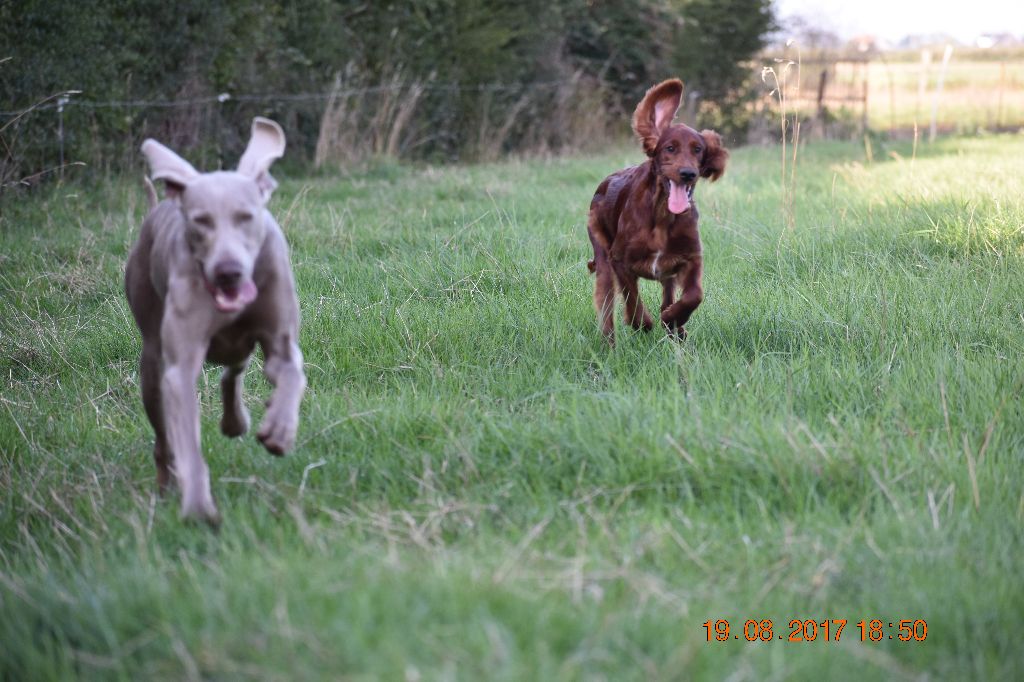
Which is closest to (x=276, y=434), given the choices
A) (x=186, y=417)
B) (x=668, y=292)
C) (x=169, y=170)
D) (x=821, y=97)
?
(x=186, y=417)

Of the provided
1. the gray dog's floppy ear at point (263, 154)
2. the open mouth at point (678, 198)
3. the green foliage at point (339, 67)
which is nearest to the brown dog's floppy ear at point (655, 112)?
the open mouth at point (678, 198)

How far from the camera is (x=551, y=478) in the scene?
3.71 metres

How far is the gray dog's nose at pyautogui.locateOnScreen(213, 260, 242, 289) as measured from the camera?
3.08 metres

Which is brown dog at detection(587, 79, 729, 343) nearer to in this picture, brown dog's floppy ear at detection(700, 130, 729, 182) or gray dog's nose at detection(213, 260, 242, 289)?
brown dog's floppy ear at detection(700, 130, 729, 182)

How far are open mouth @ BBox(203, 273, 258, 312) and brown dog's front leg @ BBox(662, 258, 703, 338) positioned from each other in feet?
7.97

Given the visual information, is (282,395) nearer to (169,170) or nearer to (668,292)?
(169,170)

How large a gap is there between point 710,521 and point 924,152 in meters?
14.5

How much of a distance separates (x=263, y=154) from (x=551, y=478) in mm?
1479

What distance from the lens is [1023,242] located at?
6.42 m

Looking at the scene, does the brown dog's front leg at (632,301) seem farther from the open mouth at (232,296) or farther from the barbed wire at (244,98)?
the barbed wire at (244,98)

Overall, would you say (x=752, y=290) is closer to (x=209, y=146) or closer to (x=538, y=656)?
(x=538, y=656)

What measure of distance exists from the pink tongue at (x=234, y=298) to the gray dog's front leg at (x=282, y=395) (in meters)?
0.29

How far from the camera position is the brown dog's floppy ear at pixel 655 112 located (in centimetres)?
547
